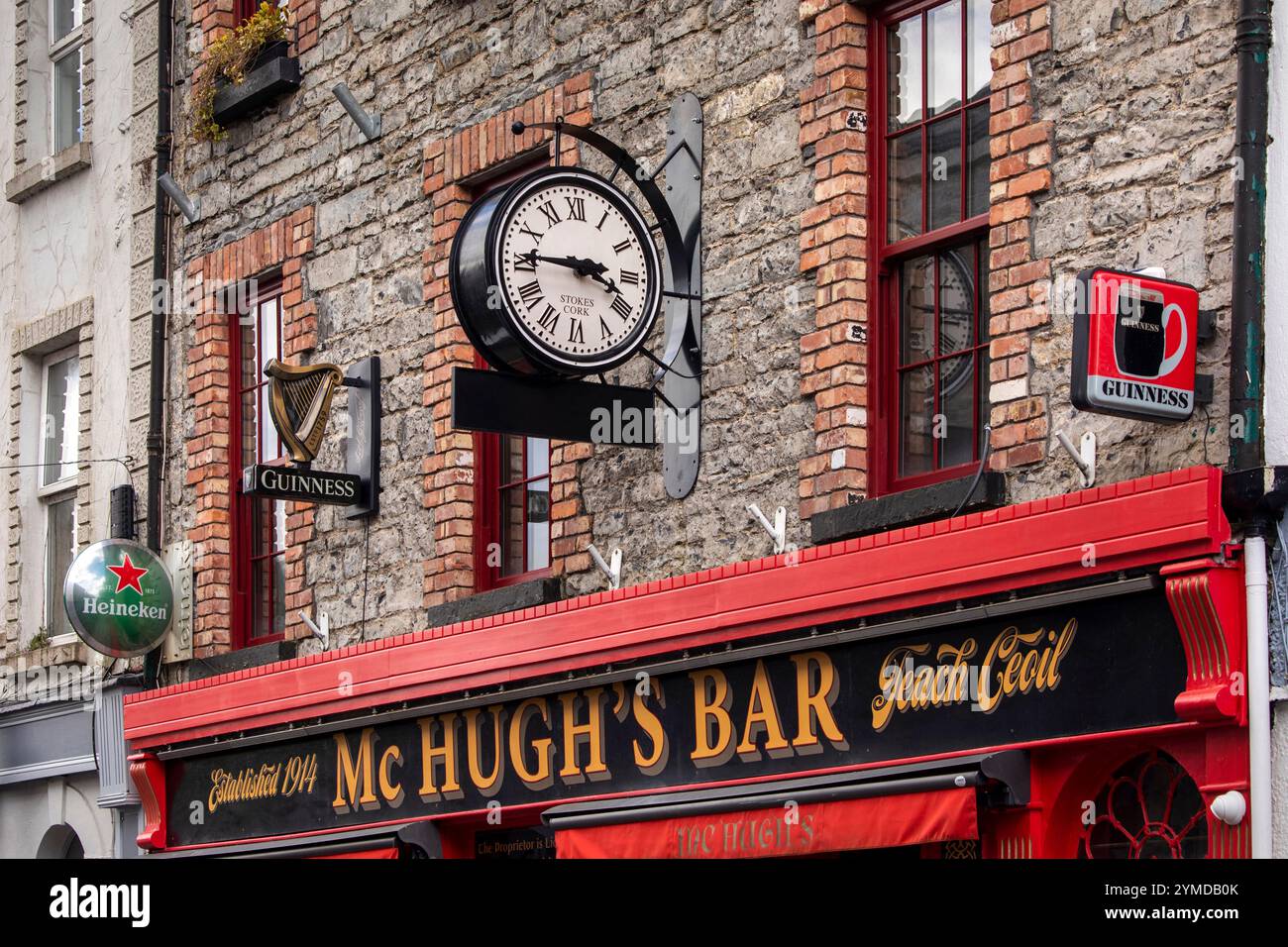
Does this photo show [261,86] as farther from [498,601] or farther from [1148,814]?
[1148,814]

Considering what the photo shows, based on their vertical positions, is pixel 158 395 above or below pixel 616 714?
above

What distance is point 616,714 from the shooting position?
9.45m

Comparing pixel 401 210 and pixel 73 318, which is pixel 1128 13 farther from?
pixel 73 318

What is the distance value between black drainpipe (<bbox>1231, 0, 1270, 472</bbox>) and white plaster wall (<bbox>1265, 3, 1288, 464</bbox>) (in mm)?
22

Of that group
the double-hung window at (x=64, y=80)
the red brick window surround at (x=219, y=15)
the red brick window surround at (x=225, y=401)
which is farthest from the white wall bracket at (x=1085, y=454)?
the double-hung window at (x=64, y=80)

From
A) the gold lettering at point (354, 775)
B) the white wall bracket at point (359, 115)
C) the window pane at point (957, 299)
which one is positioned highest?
the white wall bracket at point (359, 115)

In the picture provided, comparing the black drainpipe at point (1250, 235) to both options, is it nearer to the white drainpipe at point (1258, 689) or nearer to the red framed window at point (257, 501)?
the white drainpipe at point (1258, 689)

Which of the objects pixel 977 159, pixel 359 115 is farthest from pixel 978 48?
pixel 359 115

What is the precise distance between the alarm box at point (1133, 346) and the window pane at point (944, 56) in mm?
1743

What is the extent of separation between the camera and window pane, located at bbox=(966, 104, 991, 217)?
8.30 metres

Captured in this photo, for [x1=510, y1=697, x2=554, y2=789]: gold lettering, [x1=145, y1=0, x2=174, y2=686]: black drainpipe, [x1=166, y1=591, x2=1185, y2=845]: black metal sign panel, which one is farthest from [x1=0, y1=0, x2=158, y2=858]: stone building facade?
[x1=510, y1=697, x2=554, y2=789]: gold lettering

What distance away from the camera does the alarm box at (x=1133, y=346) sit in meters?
6.88

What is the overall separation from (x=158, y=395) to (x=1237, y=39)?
8.27 metres
